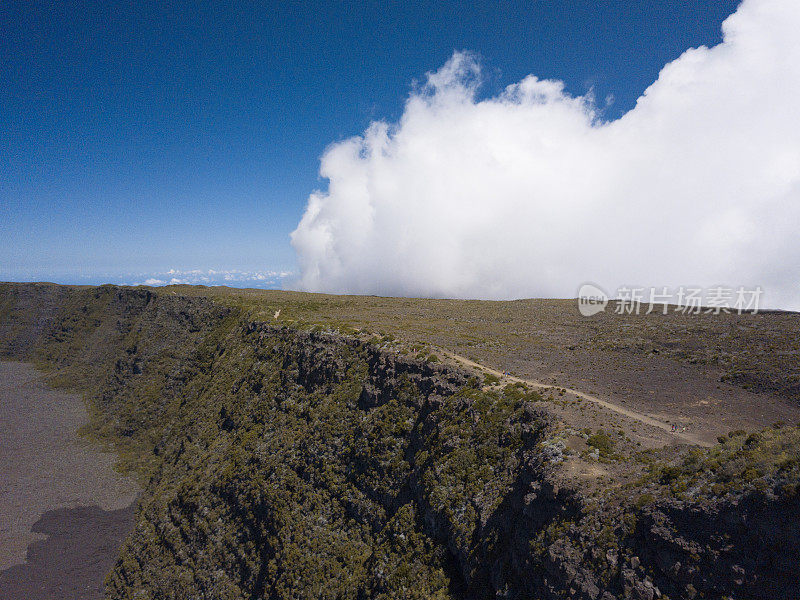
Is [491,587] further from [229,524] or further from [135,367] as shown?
[135,367]

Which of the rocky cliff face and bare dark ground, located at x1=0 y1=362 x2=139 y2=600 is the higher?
the rocky cliff face

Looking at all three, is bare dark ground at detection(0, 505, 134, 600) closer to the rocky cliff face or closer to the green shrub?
the rocky cliff face

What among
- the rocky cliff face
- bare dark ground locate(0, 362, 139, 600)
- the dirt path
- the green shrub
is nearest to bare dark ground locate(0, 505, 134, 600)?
bare dark ground locate(0, 362, 139, 600)

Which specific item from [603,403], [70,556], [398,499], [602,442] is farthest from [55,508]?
[603,403]

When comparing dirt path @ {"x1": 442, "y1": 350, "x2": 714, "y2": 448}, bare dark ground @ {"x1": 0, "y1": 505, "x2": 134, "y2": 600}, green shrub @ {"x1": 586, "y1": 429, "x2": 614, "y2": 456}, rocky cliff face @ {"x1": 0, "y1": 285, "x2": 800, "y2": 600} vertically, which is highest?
dirt path @ {"x1": 442, "y1": 350, "x2": 714, "y2": 448}

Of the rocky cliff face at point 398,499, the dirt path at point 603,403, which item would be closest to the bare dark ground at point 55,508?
the rocky cliff face at point 398,499

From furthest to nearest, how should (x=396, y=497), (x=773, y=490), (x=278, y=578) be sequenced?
(x=278, y=578) < (x=396, y=497) < (x=773, y=490)

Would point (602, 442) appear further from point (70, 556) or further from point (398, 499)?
point (70, 556)

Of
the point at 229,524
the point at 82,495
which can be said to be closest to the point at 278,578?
the point at 229,524
